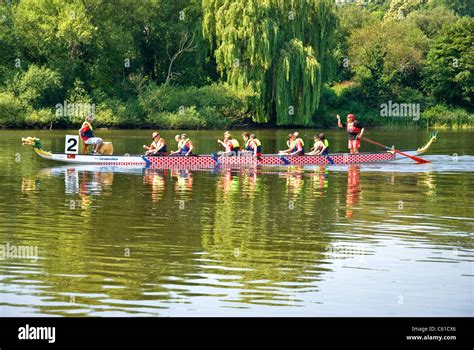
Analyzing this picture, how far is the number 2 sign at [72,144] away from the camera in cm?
3858

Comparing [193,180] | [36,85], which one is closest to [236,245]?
[193,180]

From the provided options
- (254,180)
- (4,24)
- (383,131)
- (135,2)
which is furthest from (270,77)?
(254,180)

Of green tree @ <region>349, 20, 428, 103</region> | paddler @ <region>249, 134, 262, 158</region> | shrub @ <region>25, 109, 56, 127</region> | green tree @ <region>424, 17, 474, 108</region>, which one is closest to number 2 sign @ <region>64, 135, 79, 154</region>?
paddler @ <region>249, 134, 262, 158</region>

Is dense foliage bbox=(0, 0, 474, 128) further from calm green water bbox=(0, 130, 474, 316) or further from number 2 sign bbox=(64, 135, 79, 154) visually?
calm green water bbox=(0, 130, 474, 316)

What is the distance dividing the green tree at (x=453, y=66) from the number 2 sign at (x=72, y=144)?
2063 inches

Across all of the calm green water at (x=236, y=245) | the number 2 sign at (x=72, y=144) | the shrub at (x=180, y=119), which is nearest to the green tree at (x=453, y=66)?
the shrub at (x=180, y=119)

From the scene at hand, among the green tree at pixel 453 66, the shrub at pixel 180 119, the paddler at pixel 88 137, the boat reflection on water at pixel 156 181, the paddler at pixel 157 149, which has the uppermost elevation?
the green tree at pixel 453 66

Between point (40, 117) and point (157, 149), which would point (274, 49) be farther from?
point (157, 149)

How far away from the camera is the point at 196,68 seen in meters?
75.2

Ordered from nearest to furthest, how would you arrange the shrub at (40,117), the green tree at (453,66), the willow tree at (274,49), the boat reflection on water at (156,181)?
1. the boat reflection on water at (156,181)
2. the willow tree at (274,49)
3. the shrub at (40,117)
4. the green tree at (453,66)

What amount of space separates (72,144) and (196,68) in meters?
37.4

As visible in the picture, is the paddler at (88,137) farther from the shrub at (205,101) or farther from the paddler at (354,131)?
the shrub at (205,101)

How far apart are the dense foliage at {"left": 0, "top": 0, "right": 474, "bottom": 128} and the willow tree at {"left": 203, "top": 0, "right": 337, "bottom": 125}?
85 mm
